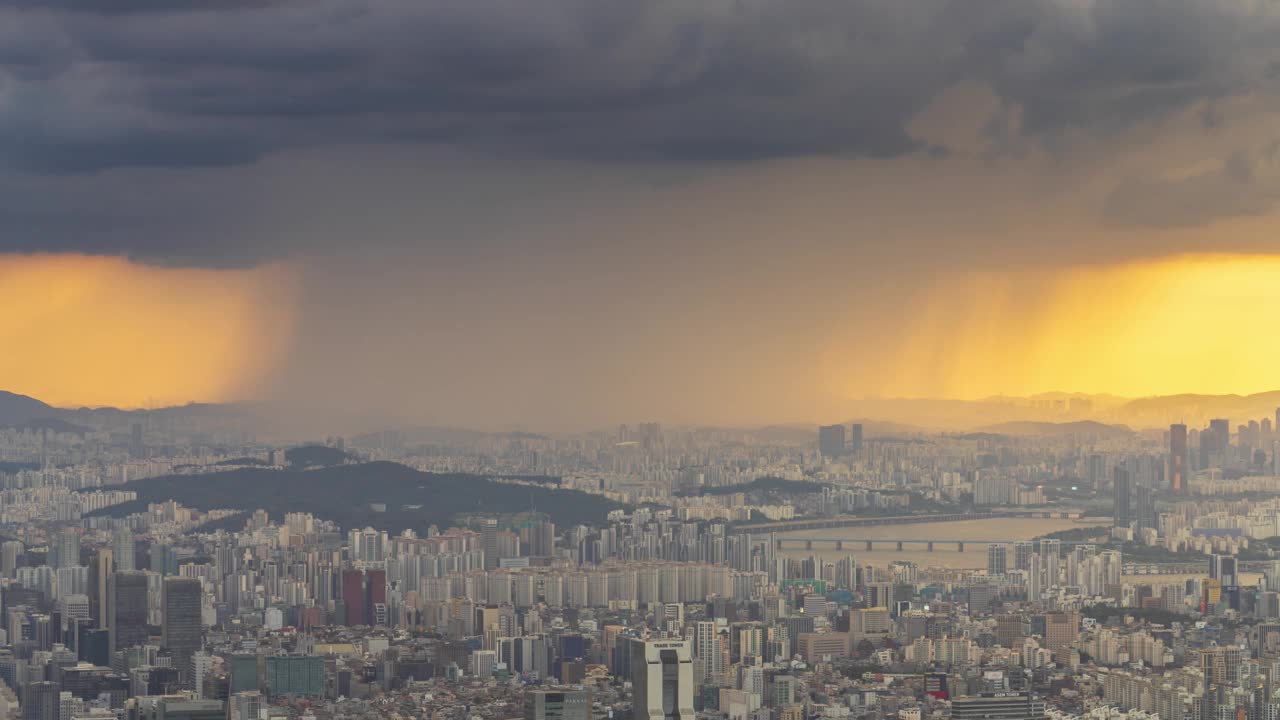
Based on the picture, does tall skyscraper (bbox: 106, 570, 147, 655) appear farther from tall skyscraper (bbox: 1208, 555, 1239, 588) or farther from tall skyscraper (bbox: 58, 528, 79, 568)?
tall skyscraper (bbox: 1208, 555, 1239, 588)

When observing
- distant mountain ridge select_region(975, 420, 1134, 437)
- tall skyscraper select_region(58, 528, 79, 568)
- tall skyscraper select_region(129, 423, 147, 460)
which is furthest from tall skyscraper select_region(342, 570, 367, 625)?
distant mountain ridge select_region(975, 420, 1134, 437)

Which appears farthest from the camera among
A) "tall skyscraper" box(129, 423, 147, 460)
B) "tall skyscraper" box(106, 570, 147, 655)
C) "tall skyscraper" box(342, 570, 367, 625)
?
"tall skyscraper" box(129, 423, 147, 460)

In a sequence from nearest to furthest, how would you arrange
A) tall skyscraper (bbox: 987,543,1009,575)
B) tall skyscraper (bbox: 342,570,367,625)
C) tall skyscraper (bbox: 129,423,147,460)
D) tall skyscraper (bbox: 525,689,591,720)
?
tall skyscraper (bbox: 525,689,591,720) < tall skyscraper (bbox: 342,570,367,625) < tall skyscraper (bbox: 987,543,1009,575) < tall skyscraper (bbox: 129,423,147,460)

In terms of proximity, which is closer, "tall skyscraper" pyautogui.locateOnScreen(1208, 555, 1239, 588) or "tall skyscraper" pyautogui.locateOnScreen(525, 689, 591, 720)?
"tall skyscraper" pyautogui.locateOnScreen(525, 689, 591, 720)

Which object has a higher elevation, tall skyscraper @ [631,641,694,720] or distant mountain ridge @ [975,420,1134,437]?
distant mountain ridge @ [975,420,1134,437]

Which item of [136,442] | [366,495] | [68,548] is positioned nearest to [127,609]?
[68,548]

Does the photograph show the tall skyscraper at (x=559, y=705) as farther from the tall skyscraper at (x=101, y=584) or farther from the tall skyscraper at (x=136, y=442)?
the tall skyscraper at (x=136, y=442)

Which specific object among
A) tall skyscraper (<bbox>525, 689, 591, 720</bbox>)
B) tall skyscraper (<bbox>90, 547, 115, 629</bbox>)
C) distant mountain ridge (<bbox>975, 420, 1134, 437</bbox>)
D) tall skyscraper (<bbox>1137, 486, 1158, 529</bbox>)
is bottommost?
tall skyscraper (<bbox>525, 689, 591, 720</bbox>)

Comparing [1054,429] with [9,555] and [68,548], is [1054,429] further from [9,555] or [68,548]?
[9,555]
